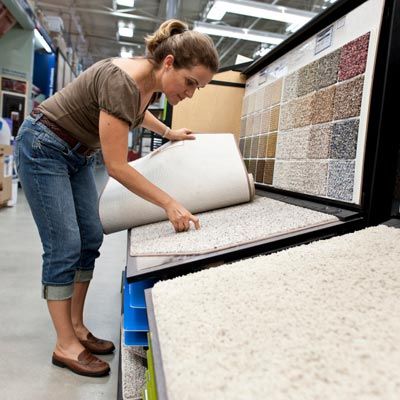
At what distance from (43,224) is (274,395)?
102 cm

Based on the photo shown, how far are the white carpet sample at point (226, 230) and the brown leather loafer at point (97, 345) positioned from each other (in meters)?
0.48

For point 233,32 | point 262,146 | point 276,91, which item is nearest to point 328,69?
Result: point 276,91

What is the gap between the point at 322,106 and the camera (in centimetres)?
121

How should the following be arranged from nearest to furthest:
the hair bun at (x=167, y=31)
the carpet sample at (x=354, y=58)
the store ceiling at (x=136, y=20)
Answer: the carpet sample at (x=354, y=58), the hair bun at (x=167, y=31), the store ceiling at (x=136, y=20)

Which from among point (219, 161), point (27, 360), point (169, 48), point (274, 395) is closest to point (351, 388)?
point (274, 395)

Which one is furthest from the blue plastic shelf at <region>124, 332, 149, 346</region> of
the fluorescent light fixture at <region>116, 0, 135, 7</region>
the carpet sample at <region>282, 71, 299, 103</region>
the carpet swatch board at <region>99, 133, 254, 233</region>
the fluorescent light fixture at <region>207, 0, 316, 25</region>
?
the fluorescent light fixture at <region>116, 0, 135, 7</region>

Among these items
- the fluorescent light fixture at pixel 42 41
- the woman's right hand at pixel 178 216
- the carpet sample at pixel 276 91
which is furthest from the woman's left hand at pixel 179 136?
the fluorescent light fixture at pixel 42 41

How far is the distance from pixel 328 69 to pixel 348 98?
0.57 feet

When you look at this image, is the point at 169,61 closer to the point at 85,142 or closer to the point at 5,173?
the point at 85,142

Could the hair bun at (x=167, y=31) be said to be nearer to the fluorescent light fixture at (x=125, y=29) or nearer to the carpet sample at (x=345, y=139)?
the carpet sample at (x=345, y=139)

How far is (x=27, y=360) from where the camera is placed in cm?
137

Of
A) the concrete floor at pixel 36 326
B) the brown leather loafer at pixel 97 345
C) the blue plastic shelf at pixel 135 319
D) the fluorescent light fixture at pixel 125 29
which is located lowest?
the concrete floor at pixel 36 326

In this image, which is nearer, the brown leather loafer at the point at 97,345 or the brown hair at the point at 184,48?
the brown hair at the point at 184,48

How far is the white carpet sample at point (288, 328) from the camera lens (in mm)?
400
